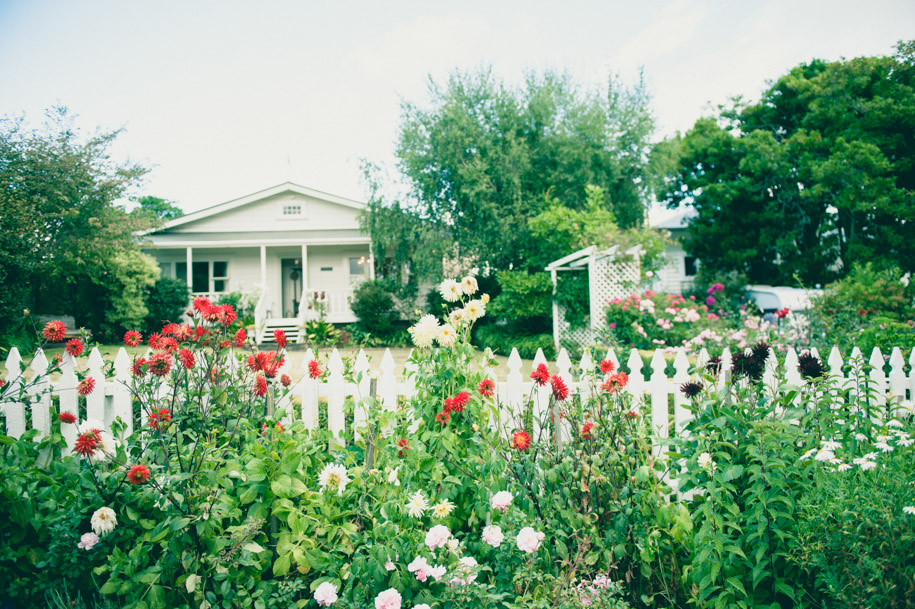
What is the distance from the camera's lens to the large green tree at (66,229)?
9.66 m

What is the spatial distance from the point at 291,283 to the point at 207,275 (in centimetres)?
324

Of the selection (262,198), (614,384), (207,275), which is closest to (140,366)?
(614,384)

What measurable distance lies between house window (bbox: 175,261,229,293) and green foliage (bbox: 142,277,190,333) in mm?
2365

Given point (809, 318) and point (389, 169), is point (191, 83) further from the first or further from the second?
point (809, 318)

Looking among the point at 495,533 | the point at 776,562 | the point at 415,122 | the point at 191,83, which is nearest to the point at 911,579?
the point at 776,562

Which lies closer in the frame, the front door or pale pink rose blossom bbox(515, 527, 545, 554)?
pale pink rose blossom bbox(515, 527, 545, 554)

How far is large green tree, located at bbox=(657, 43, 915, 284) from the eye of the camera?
49.0 ft

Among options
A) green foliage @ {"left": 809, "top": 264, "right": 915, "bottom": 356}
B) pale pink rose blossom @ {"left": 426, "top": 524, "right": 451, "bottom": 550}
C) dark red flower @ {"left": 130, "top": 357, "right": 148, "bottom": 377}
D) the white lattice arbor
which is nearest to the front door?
the white lattice arbor

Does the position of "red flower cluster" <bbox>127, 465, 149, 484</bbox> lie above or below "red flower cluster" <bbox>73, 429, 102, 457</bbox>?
below

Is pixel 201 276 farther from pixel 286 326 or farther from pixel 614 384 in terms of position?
pixel 614 384

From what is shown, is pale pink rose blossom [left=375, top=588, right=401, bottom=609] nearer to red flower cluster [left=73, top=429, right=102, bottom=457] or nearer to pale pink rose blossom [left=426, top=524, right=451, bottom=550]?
pale pink rose blossom [left=426, top=524, right=451, bottom=550]

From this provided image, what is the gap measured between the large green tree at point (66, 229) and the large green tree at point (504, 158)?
7144 millimetres

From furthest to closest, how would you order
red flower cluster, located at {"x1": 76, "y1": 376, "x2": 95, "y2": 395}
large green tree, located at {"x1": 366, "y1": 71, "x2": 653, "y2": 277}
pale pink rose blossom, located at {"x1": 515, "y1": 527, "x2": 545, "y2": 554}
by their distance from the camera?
large green tree, located at {"x1": 366, "y1": 71, "x2": 653, "y2": 277}
red flower cluster, located at {"x1": 76, "y1": 376, "x2": 95, "y2": 395}
pale pink rose blossom, located at {"x1": 515, "y1": 527, "x2": 545, "y2": 554}

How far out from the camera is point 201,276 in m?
19.3
